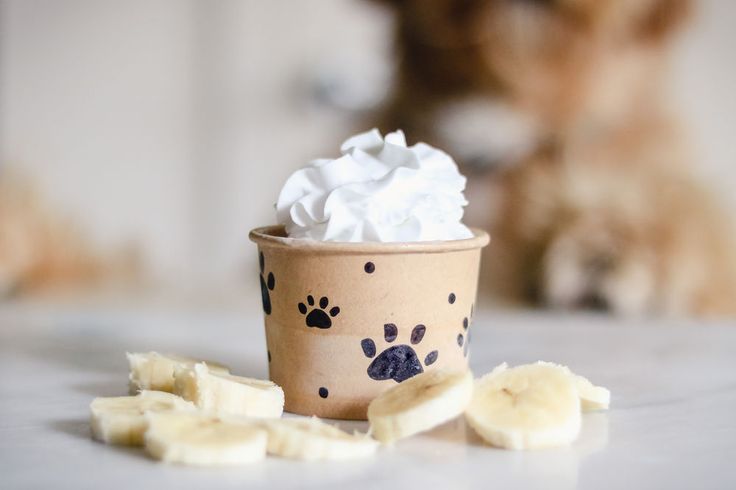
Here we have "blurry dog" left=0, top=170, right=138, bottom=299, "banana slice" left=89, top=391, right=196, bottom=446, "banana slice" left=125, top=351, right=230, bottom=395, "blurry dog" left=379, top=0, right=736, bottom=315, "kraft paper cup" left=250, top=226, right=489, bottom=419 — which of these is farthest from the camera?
"blurry dog" left=0, top=170, right=138, bottom=299

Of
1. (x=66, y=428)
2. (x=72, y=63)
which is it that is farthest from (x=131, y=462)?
(x=72, y=63)

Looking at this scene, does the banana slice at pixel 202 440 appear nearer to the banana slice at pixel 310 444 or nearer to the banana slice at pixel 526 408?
the banana slice at pixel 310 444

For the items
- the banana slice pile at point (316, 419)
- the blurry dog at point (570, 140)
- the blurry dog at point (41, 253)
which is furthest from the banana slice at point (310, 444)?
the blurry dog at point (41, 253)

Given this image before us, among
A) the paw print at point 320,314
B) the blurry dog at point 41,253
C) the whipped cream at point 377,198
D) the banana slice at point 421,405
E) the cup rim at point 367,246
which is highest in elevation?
Answer: the whipped cream at point 377,198

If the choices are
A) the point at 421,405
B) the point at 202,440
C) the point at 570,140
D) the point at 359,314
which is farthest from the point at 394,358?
the point at 570,140

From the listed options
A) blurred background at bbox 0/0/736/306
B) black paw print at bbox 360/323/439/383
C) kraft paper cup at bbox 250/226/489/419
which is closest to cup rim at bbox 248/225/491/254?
kraft paper cup at bbox 250/226/489/419

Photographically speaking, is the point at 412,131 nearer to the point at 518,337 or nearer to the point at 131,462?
the point at 518,337

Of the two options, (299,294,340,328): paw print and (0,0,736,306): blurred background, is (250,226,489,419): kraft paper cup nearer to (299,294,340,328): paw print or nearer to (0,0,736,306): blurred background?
(299,294,340,328): paw print

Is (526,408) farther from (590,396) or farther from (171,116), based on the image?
(171,116)
